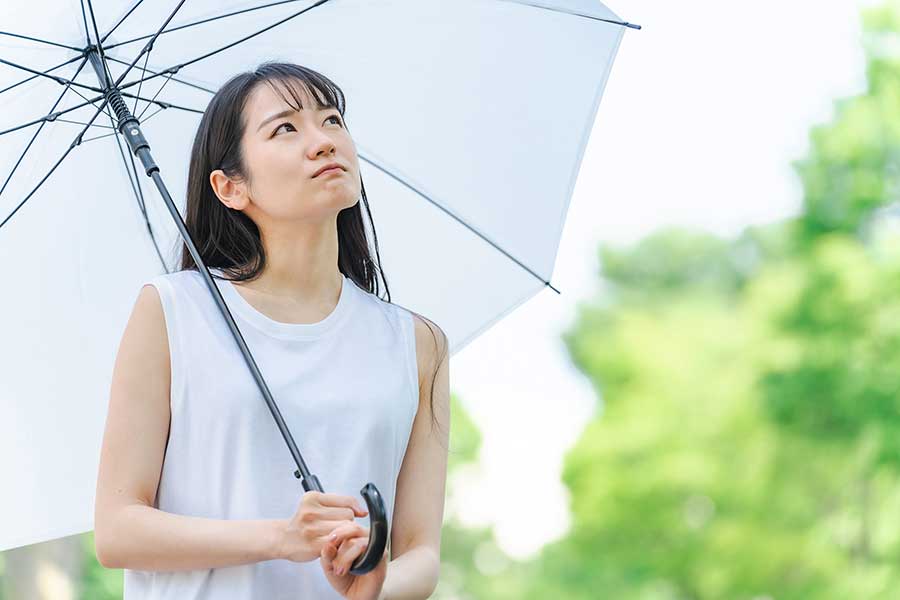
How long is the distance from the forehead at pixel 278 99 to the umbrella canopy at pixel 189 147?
383mm

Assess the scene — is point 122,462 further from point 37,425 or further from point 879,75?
point 879,75

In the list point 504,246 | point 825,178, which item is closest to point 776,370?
point 825,178

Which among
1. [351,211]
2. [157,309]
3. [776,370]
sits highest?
[776,370]

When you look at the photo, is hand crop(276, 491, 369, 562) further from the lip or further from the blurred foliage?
the blurred foliage

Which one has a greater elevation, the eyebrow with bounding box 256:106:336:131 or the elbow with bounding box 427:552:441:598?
the eyebrow with bounding box 256:106:336:131

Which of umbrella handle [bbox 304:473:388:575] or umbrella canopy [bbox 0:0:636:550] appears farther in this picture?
umbrella canopy [bbox 0:0:636:550]

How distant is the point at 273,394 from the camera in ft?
7.13

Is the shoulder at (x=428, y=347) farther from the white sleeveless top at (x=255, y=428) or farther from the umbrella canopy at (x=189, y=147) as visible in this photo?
Result: the umbrella canopy at (x=189, y=147)

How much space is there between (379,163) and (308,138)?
658 millimetres

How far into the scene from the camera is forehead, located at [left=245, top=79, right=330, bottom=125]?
2320 mm

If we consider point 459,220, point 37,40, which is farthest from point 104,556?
point 459,220

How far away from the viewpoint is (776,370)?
13727 millimetres

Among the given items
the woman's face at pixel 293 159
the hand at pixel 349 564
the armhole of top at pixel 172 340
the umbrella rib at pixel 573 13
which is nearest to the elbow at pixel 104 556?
the armhole of top at pixel 172 340

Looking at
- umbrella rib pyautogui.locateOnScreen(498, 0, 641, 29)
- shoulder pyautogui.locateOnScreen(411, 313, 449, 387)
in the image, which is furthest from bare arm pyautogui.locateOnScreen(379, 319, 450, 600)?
umbrella rib pyautogui.locateOnScreen(498, 0, 641, 29)
